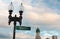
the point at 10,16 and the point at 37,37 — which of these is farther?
the point at 37,37

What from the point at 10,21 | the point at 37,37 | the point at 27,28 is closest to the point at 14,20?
the point at 10,21

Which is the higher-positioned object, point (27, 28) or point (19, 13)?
point (19, 13)

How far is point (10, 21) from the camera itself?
21.8m

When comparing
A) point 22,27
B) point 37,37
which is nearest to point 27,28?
point 22,27

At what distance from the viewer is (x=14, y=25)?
820 inches

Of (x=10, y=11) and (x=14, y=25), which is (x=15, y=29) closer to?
(x=14, y=25)

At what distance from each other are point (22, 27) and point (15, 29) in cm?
78

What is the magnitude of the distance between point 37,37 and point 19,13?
287 feet

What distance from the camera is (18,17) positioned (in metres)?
21.8

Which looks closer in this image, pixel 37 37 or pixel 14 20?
pixel 14 20

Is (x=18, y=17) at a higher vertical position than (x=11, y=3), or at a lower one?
lower

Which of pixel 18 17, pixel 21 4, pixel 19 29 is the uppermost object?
pixel 21 4

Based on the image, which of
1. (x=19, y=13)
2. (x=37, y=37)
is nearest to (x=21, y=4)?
(x=19, y=13)

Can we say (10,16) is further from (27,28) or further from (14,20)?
(27,28)
